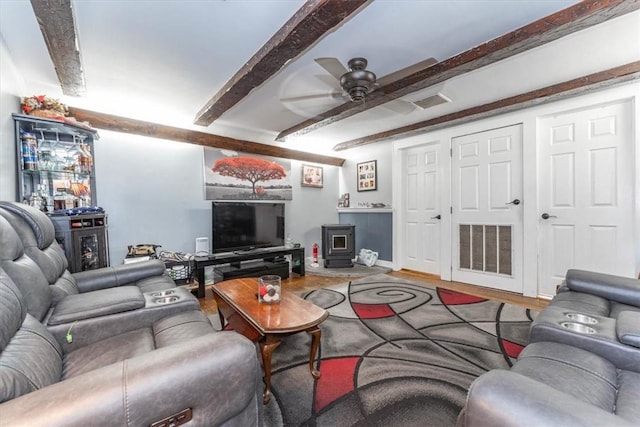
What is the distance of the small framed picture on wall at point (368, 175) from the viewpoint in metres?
5.18

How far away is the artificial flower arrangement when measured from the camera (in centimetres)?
248

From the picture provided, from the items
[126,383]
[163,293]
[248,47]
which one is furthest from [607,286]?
[248,47]

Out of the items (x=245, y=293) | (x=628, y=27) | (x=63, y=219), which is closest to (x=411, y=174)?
(x=628, y=27)

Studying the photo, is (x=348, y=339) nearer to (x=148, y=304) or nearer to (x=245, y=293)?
(x=245, y=293)

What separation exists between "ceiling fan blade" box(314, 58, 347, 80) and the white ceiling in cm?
13

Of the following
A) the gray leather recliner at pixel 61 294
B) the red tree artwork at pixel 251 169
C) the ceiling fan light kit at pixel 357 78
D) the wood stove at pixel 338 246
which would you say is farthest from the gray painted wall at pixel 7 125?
the wood stove at pixel 338 246

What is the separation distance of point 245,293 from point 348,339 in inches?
35.1

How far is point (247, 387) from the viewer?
36.1 inches

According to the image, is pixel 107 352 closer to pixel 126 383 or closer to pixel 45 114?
pixel 126 383

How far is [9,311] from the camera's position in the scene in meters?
0.97

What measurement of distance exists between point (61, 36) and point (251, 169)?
2714mm

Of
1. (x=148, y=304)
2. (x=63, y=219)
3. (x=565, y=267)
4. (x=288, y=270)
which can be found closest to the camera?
(x=148, y=304)

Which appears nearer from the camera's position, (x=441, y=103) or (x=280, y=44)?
(x=280, y=44)

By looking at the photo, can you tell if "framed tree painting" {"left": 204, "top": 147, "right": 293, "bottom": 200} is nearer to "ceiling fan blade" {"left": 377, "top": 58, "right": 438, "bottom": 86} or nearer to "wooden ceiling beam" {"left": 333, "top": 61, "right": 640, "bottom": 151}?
"wooden ceiling beam" {"left": 333, "top": 61, "right": 640, "bottom": 151}
